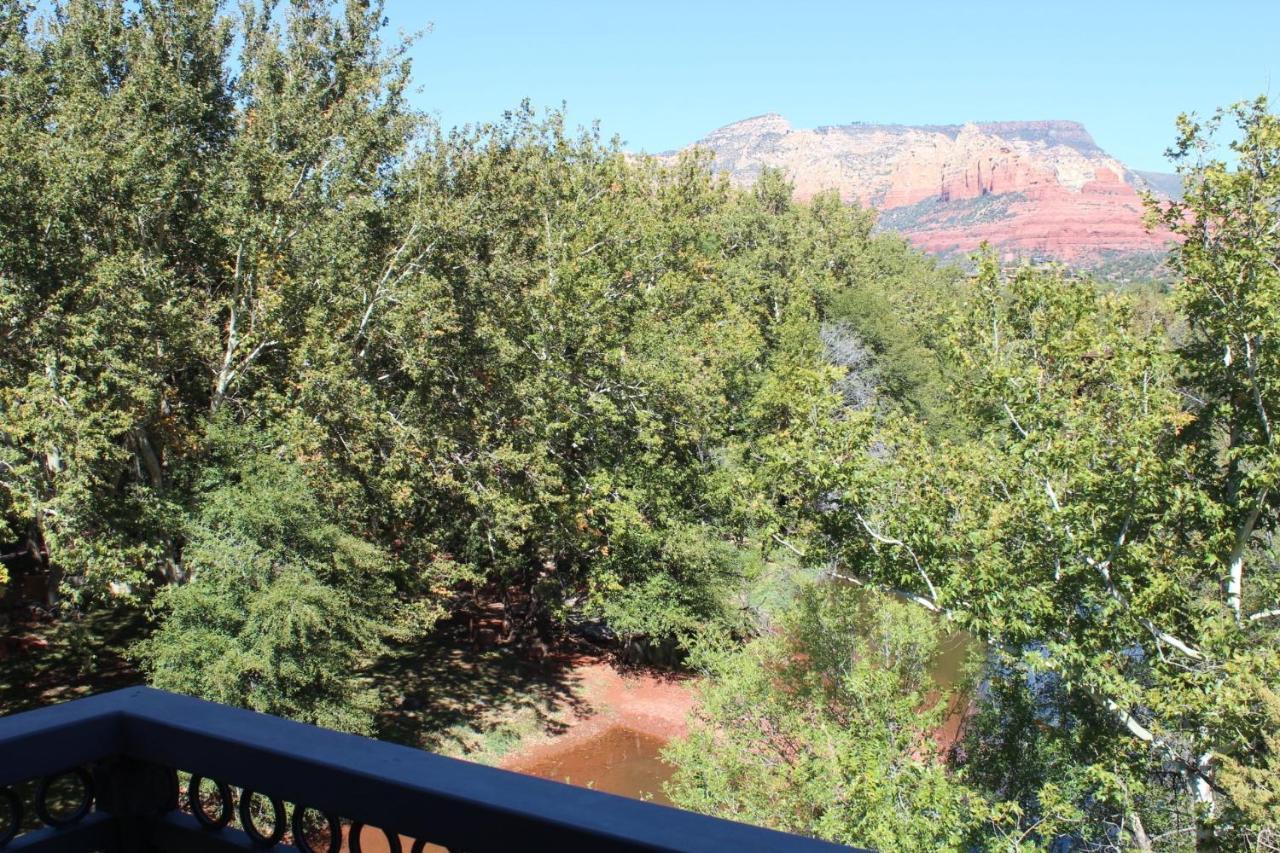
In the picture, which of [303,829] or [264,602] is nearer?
[303,829]

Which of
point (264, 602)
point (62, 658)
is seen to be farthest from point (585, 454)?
point (62, 658)

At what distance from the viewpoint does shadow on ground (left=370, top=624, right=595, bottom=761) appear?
1875 centimetres

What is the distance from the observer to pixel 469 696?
20547 millimetres

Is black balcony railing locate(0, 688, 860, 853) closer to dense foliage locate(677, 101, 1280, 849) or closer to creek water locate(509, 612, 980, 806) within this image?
dense foliage locate(677, 101, 1280, 849)

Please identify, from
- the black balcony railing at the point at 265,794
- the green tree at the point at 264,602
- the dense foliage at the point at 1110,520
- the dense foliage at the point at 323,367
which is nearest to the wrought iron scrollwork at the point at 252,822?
the black balcony railing at the point at 265,794

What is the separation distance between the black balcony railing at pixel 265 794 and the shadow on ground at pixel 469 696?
16.4 m

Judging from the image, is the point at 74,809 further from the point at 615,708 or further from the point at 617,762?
the point at 615,708

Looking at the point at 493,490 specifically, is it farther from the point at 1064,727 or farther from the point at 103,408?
the point at 1064,727

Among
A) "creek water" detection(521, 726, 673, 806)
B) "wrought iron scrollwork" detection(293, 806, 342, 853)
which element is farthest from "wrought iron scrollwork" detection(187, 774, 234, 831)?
"creek water" detection(521, 726, 673, 806)

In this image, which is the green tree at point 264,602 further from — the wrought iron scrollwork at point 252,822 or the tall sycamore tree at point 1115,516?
the wrought iron scrollwork at point 252,822

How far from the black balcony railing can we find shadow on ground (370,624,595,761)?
53.8 ft

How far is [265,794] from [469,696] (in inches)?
789

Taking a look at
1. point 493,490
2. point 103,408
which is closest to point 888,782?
point 493,490

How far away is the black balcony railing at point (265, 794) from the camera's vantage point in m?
1.30
